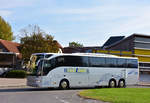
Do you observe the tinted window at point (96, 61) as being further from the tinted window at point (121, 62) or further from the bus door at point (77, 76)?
the tinted window at point (121, 62)

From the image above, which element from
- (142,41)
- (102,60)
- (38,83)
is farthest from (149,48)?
(38,83)

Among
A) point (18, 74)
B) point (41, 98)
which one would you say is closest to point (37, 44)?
point (18, 74)

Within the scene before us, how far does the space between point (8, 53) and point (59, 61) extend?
1448 inches

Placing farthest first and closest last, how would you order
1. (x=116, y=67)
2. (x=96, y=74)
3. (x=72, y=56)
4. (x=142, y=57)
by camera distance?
1. (x=142, y=57)
2. (x=116, y=67)
3. (x=96, y=74)
4. (x=72, y=56)

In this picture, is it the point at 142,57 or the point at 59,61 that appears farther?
the point at 142,57

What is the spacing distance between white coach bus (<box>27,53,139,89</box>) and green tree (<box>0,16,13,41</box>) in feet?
185

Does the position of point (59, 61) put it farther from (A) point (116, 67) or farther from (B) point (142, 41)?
(B) point (142, 41)

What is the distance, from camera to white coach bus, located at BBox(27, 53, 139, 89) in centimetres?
2347

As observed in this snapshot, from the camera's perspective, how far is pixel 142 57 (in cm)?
4700

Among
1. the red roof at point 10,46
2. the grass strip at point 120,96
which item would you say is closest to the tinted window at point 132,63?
the grass strip at point 120,96

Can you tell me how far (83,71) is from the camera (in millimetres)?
26266

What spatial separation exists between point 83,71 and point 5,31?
5921cm

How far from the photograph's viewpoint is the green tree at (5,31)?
80262 millimetres

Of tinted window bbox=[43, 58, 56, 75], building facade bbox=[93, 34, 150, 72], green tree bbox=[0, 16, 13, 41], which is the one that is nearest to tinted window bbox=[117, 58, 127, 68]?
tinted window bbox=[43, 58, 56, 75]
